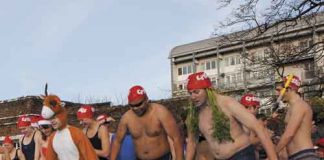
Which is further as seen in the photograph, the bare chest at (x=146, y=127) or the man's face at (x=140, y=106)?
the bare chest at (x=146, y=127)

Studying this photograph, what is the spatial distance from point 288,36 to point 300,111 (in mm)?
15717

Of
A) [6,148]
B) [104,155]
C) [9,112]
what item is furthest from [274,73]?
[9,112]

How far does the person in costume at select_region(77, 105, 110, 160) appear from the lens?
10172 millimetres

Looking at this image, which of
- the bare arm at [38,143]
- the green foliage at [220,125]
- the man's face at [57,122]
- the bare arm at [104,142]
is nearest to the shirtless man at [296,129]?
the green foliage at [220,125]

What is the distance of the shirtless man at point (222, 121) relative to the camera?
7.09 m

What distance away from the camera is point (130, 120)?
8.98 metres

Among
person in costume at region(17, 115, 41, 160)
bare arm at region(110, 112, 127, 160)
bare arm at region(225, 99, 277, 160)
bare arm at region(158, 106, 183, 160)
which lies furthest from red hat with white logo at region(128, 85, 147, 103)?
person in costume at region(17, 115, 41, 160)

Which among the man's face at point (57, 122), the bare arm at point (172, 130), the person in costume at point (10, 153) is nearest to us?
the man's face at point (57, 122)

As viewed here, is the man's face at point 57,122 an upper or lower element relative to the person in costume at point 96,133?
upper

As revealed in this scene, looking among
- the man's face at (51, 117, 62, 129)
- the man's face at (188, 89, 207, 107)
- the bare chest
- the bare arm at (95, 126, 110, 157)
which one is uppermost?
the man's face at (188, 89, 207, 107)

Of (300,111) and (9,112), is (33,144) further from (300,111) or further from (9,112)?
(9,112)

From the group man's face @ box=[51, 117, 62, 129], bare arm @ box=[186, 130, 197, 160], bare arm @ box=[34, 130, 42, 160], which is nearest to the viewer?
man's face @ box=[51, 117, 62, 129]

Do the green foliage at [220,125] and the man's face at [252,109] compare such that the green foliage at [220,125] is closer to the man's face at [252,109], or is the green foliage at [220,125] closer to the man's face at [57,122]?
the man's face at [57,122]

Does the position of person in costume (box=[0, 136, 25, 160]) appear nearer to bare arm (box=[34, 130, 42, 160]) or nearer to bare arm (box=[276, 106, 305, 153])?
bare arm (box=[34, 130, 42, 160])
